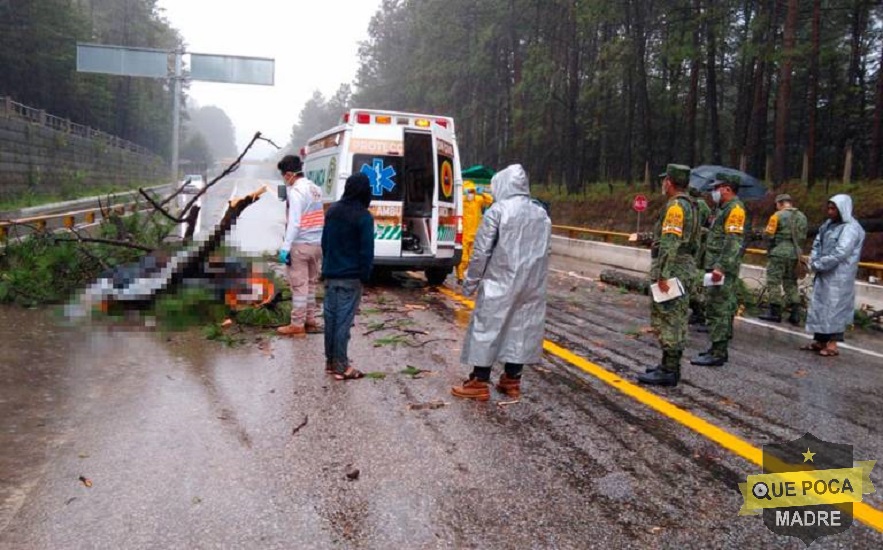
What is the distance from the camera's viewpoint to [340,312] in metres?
5.48

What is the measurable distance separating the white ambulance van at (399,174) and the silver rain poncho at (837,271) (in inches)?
200

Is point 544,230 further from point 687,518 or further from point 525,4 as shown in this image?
point 525,4

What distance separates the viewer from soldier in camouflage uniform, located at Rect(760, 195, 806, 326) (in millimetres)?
8992

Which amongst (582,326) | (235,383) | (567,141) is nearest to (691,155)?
(567,141)

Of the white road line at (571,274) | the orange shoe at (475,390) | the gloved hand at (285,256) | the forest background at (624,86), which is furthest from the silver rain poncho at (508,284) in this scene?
the forest background at (624,86)

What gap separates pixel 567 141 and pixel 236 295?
28.2 metres

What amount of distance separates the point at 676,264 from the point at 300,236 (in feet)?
12.0

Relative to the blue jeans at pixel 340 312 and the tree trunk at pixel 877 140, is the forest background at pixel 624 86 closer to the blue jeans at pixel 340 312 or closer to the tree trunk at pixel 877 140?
the tree trunk at pixel 877 140

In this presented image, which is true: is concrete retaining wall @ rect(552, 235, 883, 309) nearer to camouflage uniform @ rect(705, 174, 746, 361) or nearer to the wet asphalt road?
the wet asphalt road

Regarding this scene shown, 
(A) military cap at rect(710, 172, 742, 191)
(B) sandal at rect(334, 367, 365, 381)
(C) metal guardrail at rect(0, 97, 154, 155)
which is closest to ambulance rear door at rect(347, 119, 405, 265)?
(B) sandal at rect(334, 367, 365, 381)

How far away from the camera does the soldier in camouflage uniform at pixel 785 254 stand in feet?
29.5

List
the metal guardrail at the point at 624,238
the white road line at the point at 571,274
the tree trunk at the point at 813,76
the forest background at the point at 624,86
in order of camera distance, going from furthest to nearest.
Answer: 1. the forest background at the point at 624,86
2. the tree trunk at the point at 813,76
3. the white road line at the point at 571,274
4. the metal guardrail at the point at 624,238

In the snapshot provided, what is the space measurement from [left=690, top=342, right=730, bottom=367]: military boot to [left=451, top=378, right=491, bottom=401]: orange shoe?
2.46 m

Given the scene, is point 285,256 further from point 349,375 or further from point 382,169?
point 382,169
